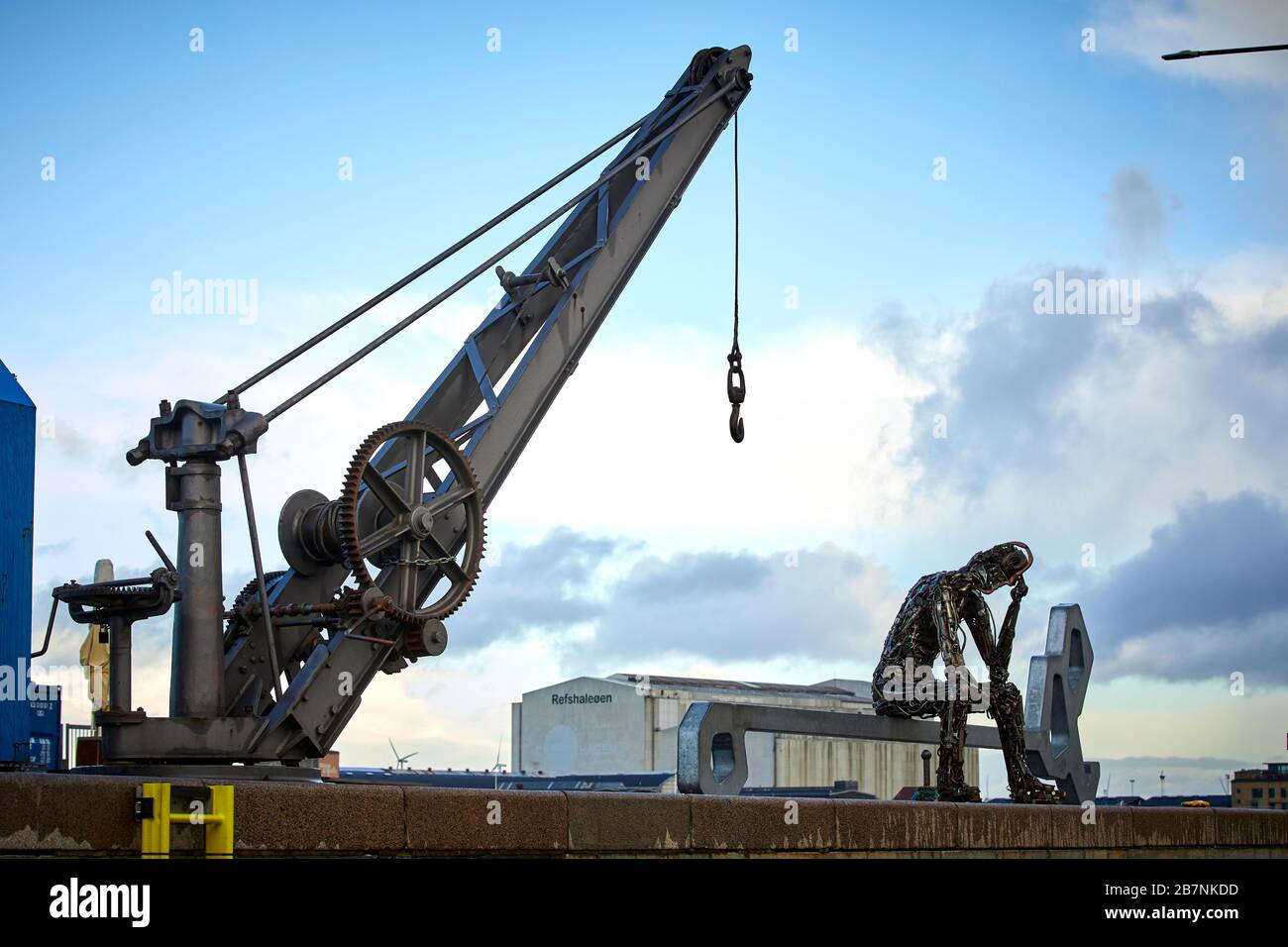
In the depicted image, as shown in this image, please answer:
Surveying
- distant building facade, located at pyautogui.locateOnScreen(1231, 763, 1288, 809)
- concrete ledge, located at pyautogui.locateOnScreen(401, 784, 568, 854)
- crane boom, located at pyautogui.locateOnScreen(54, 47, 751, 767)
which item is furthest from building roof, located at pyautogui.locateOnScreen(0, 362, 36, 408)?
distant building facade, located at pyautogui.locateOnScreen(1231, 763, 1288, 809)

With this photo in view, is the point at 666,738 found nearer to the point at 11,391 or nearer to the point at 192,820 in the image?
the point at 11,391

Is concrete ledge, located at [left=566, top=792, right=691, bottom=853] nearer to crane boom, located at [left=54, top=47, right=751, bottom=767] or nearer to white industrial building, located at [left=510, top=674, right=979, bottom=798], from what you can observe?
crane boom, located at [left=54, top=47, right=751, bottom=767]

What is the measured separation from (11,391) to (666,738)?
6806 centimetres

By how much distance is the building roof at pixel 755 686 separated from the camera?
267ft

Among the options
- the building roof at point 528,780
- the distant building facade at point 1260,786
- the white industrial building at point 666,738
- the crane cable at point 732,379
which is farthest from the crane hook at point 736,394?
the distant building facade at point 1260,786

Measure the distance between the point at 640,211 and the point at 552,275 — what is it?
1.94 m

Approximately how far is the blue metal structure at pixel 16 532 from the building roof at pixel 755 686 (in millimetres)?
66062

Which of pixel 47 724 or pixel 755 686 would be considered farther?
pixel 755 686

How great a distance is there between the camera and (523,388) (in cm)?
2061

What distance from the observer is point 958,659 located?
64.4 ft

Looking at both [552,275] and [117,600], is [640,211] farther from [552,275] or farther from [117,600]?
[117,600]

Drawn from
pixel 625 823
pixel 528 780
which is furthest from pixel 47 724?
pixel 528 780
